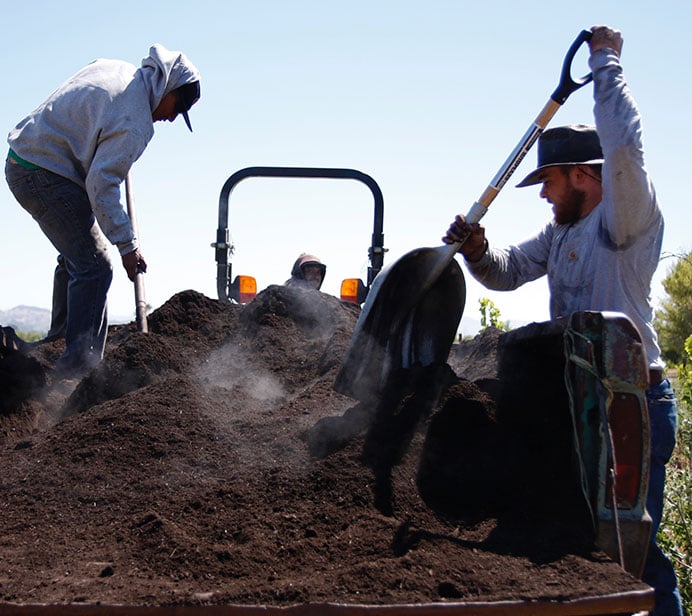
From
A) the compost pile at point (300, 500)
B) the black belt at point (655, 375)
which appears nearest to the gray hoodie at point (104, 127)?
the compost pile at point (300, 500)

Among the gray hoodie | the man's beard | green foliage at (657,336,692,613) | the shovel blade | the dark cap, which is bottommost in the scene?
green foliage at (657,336,692,613)

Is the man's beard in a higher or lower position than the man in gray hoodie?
lower

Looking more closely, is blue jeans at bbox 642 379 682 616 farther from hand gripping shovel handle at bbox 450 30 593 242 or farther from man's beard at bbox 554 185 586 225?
hand gripping shovel handle at bbox 450 30 593 242

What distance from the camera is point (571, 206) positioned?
3.20 meters

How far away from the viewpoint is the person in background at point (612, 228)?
2.64 meters

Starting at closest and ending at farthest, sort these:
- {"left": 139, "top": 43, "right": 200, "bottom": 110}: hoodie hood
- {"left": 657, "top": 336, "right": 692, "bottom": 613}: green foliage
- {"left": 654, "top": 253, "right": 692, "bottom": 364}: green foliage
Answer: {"left": 657, "top": 336, "right": 692, "bottom": 613}: green foliage < {"left": 139, "top": 43, "right": 200, "bottom": 110}: hoodie hood < {"left": 654, "top": 253, "right": 692, "bottom": 364}: green foliage

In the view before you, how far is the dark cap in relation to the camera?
4383 mm

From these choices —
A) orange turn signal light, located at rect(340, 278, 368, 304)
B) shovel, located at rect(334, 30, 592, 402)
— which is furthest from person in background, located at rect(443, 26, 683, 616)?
orange turn signal light, located at rect(340, 278, 368, 304)

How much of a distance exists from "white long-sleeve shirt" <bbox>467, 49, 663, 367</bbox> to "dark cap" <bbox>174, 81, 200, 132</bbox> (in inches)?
87.3

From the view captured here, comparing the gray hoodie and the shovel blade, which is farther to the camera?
the gray hoodie

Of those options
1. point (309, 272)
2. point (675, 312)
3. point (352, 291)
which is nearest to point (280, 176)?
point (309, 272)

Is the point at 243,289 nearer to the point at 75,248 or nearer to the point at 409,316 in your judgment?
the point at 75,248

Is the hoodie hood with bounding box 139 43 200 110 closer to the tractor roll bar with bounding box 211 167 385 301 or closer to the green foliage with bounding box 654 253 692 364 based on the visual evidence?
the tractor roll bar with bounding box 211 167 385 301

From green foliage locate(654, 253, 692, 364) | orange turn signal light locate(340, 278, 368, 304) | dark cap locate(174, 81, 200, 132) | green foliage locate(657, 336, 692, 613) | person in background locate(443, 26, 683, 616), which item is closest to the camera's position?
person in background locate(443, 26, 683, 616)
